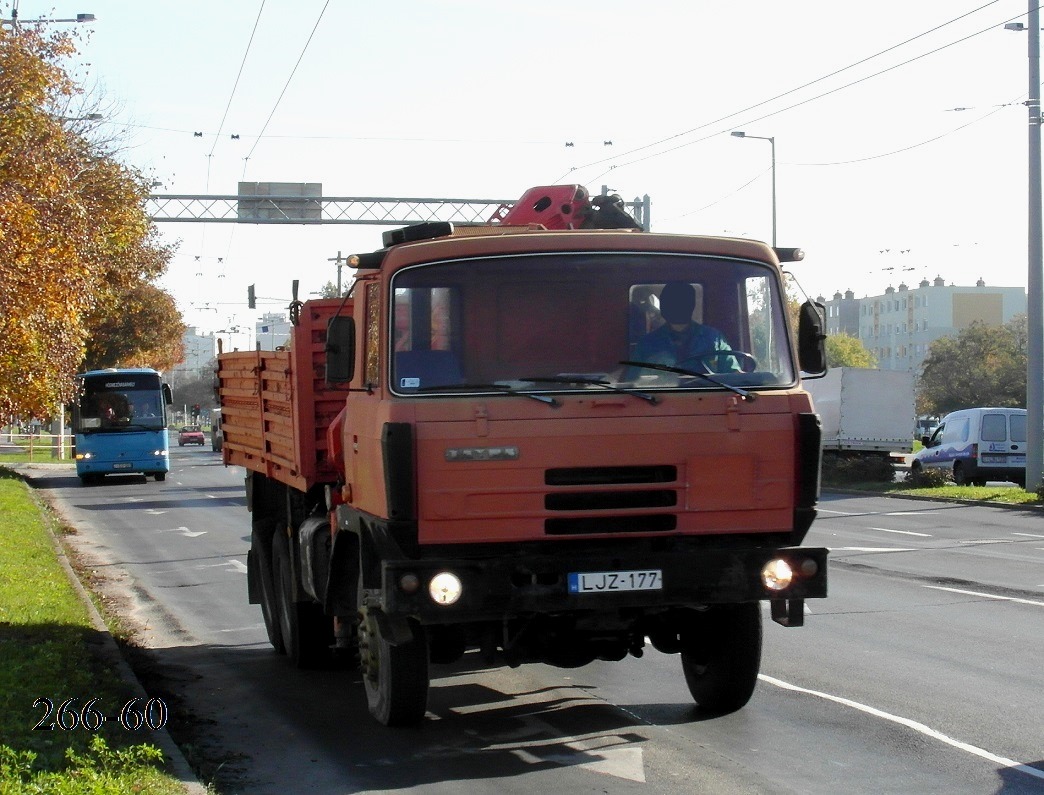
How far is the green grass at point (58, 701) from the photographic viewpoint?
580cm

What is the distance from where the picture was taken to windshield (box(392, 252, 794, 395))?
666 cm

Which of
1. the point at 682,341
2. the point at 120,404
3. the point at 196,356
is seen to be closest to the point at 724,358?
the point at 682,341

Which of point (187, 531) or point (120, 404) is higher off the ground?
point (120, 404)

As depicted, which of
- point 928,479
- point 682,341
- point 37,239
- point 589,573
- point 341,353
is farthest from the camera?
point 928,479

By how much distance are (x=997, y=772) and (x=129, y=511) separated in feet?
75.8

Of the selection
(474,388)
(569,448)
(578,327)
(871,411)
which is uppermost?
(578,327)

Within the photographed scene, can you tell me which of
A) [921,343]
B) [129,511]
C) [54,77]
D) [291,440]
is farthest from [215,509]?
[921,343]

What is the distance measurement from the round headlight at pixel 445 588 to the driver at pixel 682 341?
56.1 inches

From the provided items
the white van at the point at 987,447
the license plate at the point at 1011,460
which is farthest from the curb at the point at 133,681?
the license plate at the point at 1011,460

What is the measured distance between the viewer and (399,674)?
23.1 feet

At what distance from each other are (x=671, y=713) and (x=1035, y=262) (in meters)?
21.6

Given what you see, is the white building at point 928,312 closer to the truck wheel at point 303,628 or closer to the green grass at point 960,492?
the green grass at point 960,492

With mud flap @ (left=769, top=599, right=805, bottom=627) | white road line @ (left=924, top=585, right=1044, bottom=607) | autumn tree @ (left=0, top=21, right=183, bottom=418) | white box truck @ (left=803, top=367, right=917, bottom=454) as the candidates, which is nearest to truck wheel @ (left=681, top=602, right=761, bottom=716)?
mud flap @ (left=769, top=599, right=805, bottom=627)

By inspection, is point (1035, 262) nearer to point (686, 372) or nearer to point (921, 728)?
point (921, 728)
